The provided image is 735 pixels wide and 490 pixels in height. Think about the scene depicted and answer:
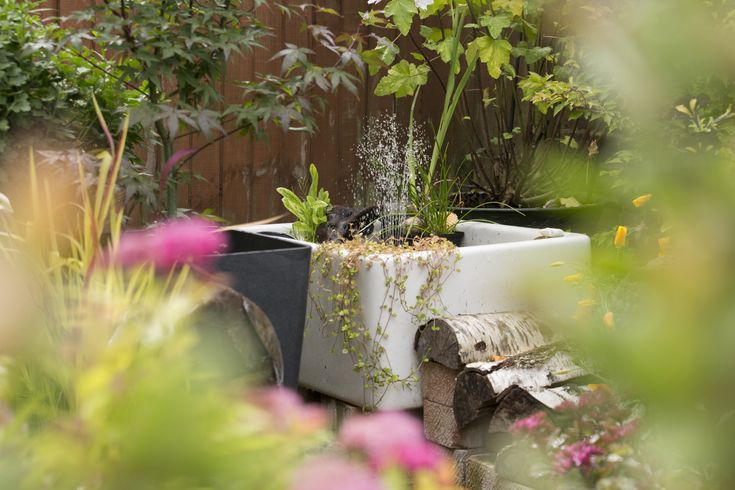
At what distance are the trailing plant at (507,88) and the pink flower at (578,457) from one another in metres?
1.24

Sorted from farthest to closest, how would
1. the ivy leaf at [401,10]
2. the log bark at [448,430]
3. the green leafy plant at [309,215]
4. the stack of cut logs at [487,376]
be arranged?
the ivy leaf at [401,10], the green leafy plant at [309,215], the log bark at [448,430], the stack of cut logs at [487,376]

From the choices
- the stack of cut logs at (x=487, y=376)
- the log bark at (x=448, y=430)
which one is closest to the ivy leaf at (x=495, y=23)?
the stack of cut logs at (x=487, y=376)

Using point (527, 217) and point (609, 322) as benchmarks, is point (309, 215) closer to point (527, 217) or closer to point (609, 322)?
point (527, 217)

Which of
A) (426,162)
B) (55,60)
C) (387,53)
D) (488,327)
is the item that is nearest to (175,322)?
(488,327)

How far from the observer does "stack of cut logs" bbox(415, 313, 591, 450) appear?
1.88 meters

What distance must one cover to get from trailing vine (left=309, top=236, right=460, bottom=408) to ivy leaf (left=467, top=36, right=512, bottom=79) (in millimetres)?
899

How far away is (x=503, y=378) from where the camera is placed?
190 cm

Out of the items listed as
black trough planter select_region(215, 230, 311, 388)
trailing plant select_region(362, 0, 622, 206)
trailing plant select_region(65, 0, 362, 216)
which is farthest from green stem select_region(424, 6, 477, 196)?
black trough planter select_region(215, 230, 311, 388)

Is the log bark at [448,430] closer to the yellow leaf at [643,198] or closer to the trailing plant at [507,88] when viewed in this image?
the trailing plant at [507,88]

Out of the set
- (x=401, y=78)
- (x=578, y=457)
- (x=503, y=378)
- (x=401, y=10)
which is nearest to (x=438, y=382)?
(x=503, y=378)

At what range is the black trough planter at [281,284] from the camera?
5.24 ft

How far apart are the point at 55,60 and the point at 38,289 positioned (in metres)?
1.53

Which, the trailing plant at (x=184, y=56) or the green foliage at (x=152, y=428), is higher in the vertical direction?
the trailing plant at (x=184, y=56)

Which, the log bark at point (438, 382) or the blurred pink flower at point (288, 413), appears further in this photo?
the log bark at point (438, 382)
